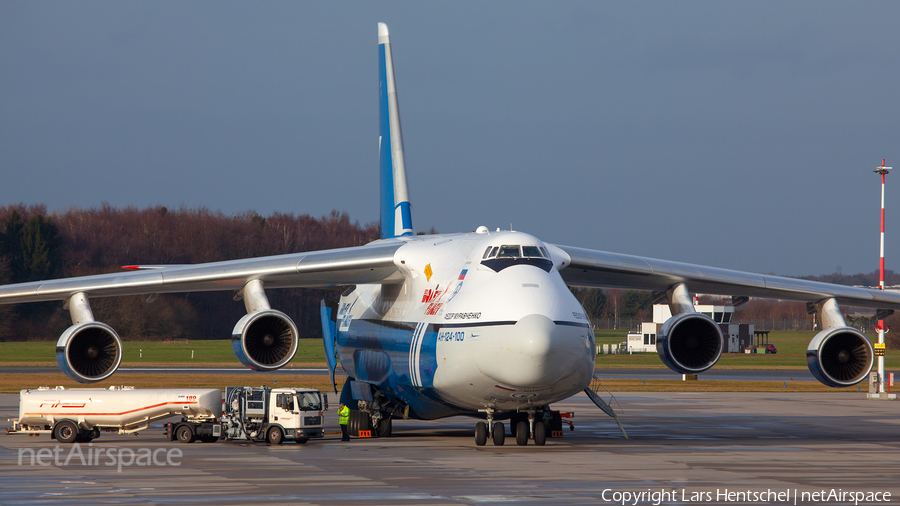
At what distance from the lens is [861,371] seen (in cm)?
1908

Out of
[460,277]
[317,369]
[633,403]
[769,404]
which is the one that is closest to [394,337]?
[460,277]

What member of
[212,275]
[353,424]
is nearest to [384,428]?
[353,424]

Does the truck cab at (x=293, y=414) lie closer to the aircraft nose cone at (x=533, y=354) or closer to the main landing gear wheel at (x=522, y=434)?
the main landing gear wheel at (x=522, y=434)

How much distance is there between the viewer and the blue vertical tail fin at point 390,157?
2492 cm

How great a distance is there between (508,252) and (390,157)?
8.99 meters

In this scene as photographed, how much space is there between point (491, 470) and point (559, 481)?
1455mm

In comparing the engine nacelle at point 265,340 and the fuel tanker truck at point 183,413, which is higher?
the engine nacelle at point 265,340

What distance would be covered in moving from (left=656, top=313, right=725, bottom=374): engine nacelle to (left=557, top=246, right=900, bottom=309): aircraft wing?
1336 mm

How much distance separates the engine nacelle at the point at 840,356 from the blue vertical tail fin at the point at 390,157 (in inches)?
376

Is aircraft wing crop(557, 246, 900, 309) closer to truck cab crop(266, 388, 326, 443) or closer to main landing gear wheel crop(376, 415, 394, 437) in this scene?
main landing gear wheel crop(376, 415, 394, 437)

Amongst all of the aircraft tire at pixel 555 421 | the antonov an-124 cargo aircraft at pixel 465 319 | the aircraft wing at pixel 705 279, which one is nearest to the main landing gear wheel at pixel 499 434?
the antonov an-124 cargo aircraft at pixel 465 319

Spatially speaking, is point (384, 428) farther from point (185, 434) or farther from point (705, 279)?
point (705, 279)

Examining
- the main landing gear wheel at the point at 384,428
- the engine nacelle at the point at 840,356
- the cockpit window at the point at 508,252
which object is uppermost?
the cockpit window at the point at 508,252

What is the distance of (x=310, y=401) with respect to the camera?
65.3 ft
